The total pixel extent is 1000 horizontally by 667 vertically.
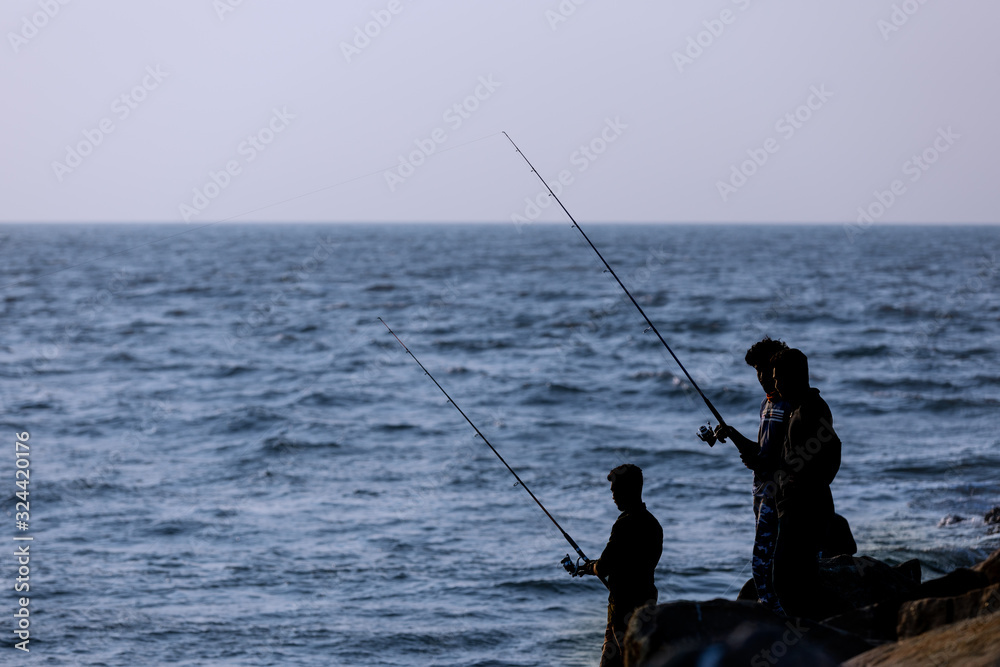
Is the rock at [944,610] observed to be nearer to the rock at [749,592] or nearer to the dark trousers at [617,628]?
the dark trousers at [617,628]

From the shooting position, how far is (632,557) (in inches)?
193

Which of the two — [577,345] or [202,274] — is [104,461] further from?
[202,274]

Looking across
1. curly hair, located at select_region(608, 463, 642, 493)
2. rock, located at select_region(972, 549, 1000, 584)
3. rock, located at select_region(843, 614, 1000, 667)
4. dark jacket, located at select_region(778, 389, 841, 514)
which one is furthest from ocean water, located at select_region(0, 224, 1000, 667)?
rock, located at select_region(843, 614, 1000, 667)

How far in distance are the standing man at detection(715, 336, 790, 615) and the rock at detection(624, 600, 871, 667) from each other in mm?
672

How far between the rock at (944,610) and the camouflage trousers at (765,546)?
0.98 meters

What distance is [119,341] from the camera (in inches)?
1193

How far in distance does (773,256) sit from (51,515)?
6654cm

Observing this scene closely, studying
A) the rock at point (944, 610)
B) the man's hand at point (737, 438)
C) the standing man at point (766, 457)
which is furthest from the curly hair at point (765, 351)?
the rock at point (944, 610)

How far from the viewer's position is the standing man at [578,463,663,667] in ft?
16.0

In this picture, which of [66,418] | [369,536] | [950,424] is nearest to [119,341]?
[66,418]

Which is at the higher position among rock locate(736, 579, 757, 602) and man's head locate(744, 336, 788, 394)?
man's head locate(744, 336, 788, 394)

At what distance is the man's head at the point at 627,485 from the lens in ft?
16.0

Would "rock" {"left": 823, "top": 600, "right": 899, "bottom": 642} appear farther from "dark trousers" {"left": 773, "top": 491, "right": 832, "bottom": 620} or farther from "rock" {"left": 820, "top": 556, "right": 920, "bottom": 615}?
"rock" {"left": 820, "top": 556, "right": 920, "bottom": 615}

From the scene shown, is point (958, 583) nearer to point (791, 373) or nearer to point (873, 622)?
point (873, 622)
